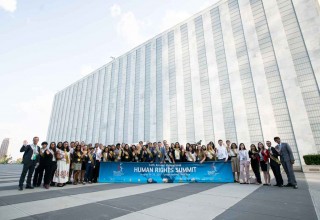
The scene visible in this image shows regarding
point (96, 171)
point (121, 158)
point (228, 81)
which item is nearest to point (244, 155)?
point (121, 158)

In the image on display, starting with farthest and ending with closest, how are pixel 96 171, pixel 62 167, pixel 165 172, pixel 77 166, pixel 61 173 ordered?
pixel 96 171 → pixel 165 172 → pixel 77 166 → pixel 62 167 → pixel 61 173

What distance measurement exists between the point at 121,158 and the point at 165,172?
8.85 feet

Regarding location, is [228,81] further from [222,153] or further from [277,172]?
[277,172]

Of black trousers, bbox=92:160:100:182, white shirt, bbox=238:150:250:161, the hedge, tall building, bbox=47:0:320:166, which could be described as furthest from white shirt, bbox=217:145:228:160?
tall building, bbox=47:0:320:166

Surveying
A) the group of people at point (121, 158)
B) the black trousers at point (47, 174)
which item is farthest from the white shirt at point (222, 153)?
the black trousers at point (47, 174)

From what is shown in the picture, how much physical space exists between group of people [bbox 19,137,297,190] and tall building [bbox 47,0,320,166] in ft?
55.8

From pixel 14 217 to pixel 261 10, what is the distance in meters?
34.4

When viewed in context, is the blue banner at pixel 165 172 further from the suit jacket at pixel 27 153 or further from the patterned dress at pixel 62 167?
the suit jacket at pixel 27 153

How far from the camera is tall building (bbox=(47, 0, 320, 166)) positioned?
73.9 feet

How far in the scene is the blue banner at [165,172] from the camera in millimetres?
8930

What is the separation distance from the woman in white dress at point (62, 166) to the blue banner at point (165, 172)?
4.98 feet

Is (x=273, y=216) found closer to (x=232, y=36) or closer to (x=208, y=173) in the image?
(x=208, y=173)

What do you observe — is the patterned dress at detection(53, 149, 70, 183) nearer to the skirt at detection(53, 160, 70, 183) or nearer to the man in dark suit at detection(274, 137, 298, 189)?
the skirt at detection(53, 160, 70, 183)

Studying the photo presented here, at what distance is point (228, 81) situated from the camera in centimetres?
2836
